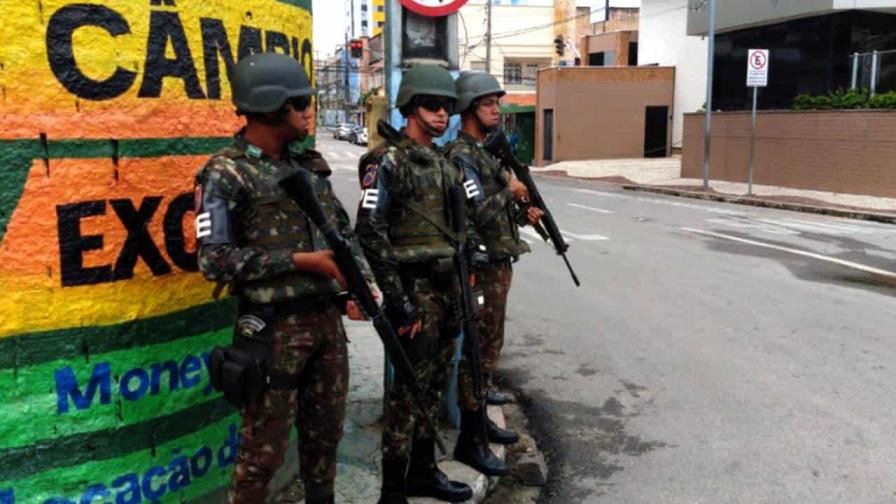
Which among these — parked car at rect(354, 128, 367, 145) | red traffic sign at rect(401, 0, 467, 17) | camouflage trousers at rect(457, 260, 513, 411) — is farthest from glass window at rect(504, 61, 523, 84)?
camouflage trousers at rect(457, 260, 513, 411)

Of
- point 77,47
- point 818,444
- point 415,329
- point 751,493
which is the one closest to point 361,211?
point 415,329

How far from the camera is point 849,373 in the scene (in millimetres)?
5371

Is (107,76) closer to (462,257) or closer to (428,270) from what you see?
(428,270)

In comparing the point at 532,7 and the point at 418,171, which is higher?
the point at 532,7

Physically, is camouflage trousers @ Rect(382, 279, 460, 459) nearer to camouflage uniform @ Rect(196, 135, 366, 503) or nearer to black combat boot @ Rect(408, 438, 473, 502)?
black combat boot @ Rect(408, 438, 473, 502)

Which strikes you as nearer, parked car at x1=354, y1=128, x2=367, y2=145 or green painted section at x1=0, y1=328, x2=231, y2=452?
green painted section at x1=0, y1=328, x2=231, y2=452

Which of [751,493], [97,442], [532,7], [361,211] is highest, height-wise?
[532,7]

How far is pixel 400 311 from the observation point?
9.88 feet

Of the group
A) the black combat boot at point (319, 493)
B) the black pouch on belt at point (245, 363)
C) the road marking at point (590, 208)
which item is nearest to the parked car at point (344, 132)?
the road marking at point (590, 208)

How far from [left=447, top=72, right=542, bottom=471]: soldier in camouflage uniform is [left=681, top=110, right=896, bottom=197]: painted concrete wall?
1495 centimetres

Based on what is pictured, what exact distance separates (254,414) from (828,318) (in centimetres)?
577

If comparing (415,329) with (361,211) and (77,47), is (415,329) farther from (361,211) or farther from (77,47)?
(77,47)

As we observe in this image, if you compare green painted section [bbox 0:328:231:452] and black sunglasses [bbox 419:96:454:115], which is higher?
black sunglasses [bbox 419:96:454:115]

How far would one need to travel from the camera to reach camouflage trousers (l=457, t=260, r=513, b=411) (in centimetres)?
379
